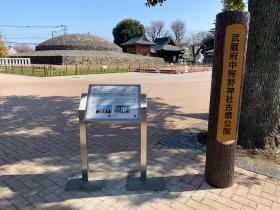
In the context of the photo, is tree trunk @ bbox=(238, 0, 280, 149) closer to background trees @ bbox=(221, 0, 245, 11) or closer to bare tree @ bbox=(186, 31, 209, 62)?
background trees @ bbox=(221, 0, 245, 11)

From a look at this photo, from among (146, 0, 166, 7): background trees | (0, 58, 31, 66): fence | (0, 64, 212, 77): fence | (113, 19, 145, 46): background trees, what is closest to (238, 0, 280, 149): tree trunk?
(146, 0, 166, 7): background trees

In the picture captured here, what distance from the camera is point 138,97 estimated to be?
3.30m

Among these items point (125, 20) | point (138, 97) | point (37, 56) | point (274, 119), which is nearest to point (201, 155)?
point (274, 119)

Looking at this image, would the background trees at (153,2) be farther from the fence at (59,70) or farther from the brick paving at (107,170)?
the fence at (59,70)

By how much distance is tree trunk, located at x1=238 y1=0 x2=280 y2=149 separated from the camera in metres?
4.09

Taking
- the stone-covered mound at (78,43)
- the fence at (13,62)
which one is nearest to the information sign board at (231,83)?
the fence at (13,62)

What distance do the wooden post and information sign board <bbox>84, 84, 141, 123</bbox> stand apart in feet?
3.30

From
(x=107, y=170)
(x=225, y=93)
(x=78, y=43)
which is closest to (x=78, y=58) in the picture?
(x=78, y=43)

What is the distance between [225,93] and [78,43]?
40.6m

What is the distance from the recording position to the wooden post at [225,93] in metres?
3.01

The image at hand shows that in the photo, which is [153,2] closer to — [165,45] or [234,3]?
[234,3]

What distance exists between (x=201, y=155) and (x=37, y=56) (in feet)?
112

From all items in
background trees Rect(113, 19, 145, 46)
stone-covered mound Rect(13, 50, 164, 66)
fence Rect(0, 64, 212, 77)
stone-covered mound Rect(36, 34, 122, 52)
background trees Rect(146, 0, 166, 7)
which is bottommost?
fence Rect(0, 64, 212, 77)

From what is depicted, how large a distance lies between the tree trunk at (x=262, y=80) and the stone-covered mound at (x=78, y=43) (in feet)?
126
